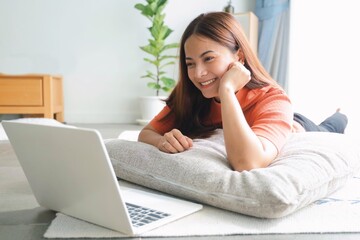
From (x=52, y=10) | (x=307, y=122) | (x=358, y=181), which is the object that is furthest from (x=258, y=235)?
(x=52, y=10)

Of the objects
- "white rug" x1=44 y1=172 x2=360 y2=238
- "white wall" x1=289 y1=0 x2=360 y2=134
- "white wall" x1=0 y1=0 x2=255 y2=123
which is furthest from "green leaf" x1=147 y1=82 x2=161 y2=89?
"white rug" x1=44 y1=172 x2=360 y2=238

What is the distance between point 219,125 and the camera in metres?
1.34

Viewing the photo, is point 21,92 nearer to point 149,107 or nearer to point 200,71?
point 149,107

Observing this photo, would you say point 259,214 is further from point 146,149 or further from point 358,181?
→ point 358,181

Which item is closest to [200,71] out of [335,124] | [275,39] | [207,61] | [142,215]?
[207,61]

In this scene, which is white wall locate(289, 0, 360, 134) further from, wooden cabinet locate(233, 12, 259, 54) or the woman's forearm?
the woman's forearm

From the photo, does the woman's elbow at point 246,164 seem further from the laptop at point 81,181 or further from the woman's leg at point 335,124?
the woman's leg at point 335,124

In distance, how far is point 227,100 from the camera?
1005 mm

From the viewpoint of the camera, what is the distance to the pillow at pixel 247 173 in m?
0.81

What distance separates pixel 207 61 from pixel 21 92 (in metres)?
2.40

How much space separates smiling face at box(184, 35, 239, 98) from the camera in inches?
43.8

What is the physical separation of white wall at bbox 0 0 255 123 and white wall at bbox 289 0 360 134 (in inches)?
33.7

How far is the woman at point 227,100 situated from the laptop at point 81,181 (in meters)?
0.20

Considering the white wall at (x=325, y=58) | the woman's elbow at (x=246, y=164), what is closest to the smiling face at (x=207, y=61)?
the woman's elbow at (x=246, y=164)
